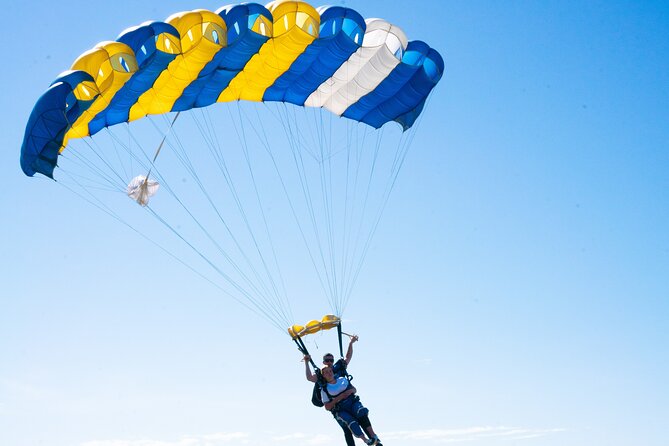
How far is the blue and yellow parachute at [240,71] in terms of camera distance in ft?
52.3

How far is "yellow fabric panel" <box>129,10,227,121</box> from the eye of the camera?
647 inches

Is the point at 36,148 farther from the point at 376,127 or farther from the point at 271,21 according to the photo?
the point at 376,127

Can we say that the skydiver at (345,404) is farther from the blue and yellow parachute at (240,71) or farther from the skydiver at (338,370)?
the blue and yellow parachute at (240,71)

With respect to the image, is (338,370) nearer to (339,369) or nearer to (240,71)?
(339,369)

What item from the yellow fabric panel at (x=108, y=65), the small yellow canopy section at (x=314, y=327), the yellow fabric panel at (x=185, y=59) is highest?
the yellow fabric panel at (x=185, y=59)

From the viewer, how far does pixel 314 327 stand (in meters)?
17.2

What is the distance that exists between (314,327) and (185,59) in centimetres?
531

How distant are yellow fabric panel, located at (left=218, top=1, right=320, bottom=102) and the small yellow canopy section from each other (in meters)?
4.94

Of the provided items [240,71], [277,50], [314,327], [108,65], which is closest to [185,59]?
[240,71]

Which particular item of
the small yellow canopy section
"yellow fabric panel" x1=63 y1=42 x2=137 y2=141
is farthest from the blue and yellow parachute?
the small yellow canopy section

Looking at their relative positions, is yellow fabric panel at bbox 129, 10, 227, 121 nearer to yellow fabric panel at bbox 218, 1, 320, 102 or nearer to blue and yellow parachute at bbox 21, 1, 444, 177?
blue and yellow parachute at bbox 21, 1, 444, 177

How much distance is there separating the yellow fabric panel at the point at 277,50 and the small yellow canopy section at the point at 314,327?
4942 mm

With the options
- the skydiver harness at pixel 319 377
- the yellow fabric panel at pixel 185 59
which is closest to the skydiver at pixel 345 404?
the skydiver harness at pixel 319 377

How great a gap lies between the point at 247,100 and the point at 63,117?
15.8ft
